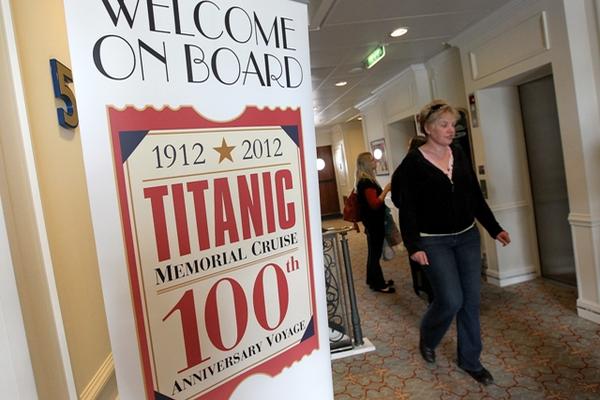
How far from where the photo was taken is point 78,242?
1.09m

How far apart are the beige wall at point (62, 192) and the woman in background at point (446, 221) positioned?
1518 mm

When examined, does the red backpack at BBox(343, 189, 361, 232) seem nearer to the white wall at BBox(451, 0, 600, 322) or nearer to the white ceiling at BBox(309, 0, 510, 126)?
the white ceiling at BBox(309, 0, 510, 126)

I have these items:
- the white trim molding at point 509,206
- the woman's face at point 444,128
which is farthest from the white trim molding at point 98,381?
the white trim molding at point 509,206

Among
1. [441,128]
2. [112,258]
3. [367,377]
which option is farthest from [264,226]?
[367,377]

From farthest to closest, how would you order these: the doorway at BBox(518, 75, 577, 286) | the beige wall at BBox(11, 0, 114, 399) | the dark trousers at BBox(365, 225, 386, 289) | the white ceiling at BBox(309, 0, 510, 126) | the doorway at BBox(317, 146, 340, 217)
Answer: the doorway at BBox(317, 146, 340, 217) < the dark trousers at BBox(365, 225, 386, 289) < the doorway at BBox(518, 75, 577, 286) < the white ceiling at BBox(309, 0, 510, 126) < the beige wall at BBox(11, 0, 114, 399)

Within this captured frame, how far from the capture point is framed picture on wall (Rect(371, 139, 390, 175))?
6.27m

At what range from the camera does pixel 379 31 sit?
11.1 ft

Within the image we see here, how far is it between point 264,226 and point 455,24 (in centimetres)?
333

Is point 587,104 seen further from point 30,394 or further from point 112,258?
point 30,394

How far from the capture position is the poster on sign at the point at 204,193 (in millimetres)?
669

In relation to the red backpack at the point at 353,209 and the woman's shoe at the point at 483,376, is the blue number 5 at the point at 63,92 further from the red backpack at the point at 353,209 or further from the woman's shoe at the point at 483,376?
the red backpack at the point at 353,209

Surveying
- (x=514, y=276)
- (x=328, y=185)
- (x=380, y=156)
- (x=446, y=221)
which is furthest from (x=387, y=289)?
(x=328, y=185)

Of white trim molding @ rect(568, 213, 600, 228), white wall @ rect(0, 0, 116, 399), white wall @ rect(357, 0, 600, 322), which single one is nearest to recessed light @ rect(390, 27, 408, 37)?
white wall @ rect(357, 0, 600, 322)

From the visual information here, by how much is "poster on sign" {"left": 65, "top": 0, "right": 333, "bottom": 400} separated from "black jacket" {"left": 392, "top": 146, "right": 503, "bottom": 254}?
1.19 meters
